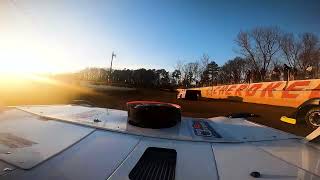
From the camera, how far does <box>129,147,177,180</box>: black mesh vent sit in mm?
1926

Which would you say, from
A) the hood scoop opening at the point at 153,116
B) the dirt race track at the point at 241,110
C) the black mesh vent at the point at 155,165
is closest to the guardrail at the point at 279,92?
the dirt race track at the point at 241,110

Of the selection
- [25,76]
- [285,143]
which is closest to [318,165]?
[285,143]

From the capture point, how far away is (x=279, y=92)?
2564cm

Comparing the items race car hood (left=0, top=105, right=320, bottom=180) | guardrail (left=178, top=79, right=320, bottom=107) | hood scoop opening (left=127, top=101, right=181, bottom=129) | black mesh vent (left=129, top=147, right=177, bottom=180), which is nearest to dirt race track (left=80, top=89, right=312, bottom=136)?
guardrail (left=178, top=79, right=320, bottom=107)

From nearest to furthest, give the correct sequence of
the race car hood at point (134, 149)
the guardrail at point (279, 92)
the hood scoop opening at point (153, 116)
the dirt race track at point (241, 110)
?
1. the race car hood at point (134, 149)
2. the hood scoop opening at point (153, 116)
3. the dirt race track at point (241, 110)
4. the guardrail at point (279, 92)

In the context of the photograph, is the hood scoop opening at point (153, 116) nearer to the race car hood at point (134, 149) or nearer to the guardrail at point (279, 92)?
the race car hood at point (134, 149)

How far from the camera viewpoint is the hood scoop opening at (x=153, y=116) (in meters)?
3.16

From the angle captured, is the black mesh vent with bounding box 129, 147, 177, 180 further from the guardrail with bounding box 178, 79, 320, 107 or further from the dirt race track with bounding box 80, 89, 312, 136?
the guardrail with bounding box 178, 79, 320, 107

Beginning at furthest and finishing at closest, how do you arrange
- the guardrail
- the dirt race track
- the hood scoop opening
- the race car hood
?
1. the guardrail
2. the dirt race track
3. the hood scoop opening
4. the race car hood

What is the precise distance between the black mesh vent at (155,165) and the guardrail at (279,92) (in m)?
19.0

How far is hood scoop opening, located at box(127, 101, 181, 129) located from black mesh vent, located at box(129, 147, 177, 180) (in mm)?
726

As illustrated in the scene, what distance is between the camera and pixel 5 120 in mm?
3258

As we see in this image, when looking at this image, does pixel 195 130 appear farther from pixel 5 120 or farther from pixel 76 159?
pixel 5 120

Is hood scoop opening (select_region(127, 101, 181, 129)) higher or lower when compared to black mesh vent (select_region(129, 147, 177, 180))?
higher
